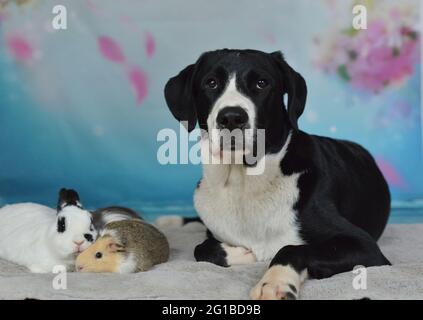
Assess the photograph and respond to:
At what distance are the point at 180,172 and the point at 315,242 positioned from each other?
8.57 ft

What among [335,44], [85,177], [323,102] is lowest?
[85,177]

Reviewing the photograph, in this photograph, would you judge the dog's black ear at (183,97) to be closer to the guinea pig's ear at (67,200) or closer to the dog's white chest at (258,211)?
the dog's white chest at (258,211)

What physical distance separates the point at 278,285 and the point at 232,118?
0.70 metres

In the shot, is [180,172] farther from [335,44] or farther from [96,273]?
[96,273]

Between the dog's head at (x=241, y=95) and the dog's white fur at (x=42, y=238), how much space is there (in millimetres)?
649

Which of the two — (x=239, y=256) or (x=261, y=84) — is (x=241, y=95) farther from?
(x=239, y=256)

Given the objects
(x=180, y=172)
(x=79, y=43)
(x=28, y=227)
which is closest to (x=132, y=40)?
(x=79, y=43)

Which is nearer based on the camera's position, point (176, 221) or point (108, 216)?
point (108, 216)

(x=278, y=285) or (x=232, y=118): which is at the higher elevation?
(x=232, y=118)

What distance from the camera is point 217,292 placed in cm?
330

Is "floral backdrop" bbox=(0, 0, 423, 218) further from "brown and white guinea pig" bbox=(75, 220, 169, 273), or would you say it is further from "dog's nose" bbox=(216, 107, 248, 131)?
"dog's nose" bbox=(216, 107, 248, 131)

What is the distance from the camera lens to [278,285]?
10.3 feet

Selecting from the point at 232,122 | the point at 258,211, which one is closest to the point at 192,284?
the point at 258,211
